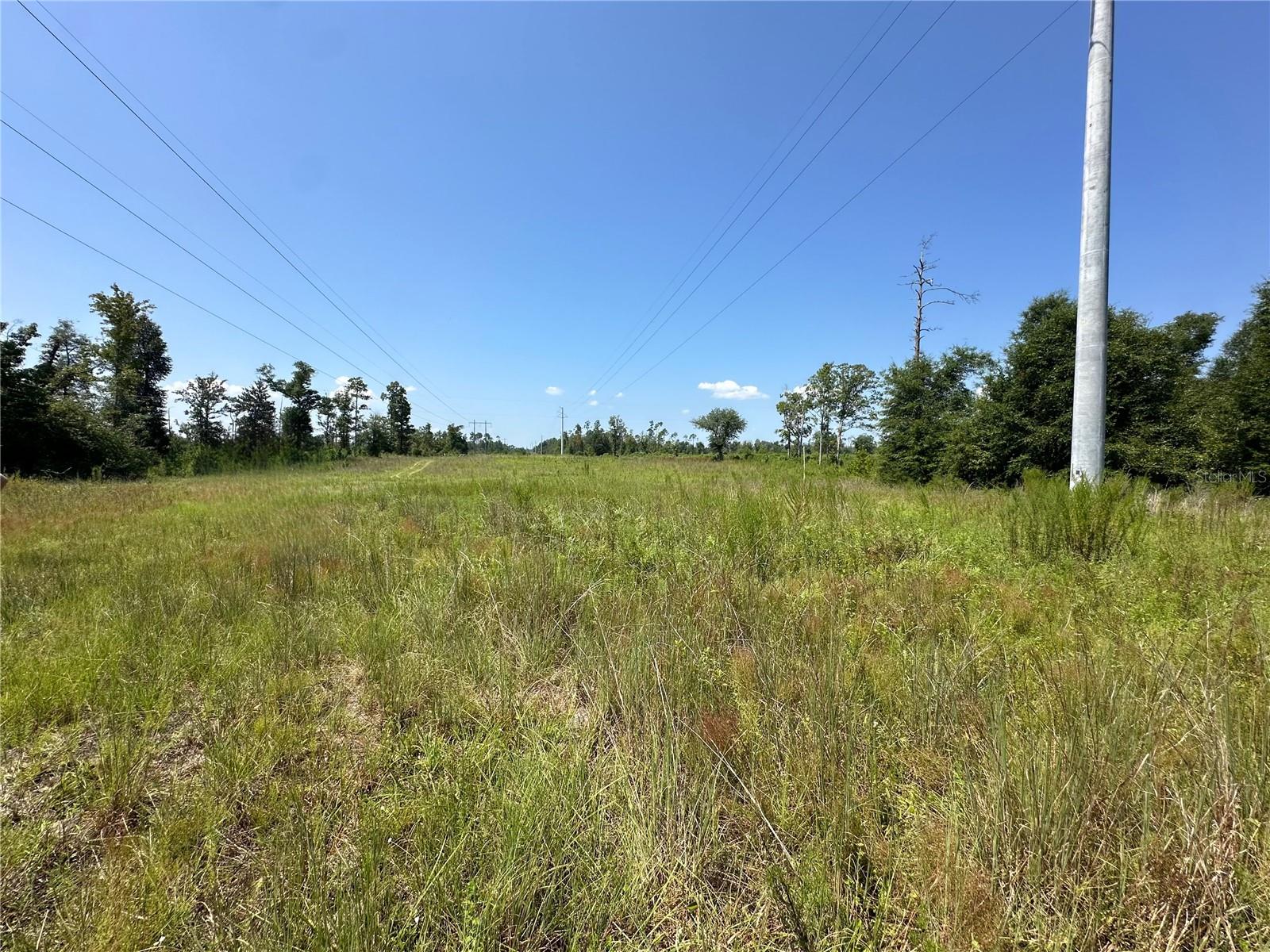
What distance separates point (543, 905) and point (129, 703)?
8.02 ft

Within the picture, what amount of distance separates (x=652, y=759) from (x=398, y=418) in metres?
63.0

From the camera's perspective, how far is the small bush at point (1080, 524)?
3795mm

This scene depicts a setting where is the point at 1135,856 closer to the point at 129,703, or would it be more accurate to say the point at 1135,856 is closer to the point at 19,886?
the point at 19,886

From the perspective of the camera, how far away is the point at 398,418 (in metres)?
55.9

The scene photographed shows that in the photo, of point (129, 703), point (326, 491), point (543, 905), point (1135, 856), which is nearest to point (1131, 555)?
point (1135, 856)

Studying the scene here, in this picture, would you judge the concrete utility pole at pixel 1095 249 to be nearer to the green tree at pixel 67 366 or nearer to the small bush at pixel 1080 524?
the small bush at pixel 1080 524

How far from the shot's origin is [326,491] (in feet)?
35.4

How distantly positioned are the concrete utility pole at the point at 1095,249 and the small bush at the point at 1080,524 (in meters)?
2.22

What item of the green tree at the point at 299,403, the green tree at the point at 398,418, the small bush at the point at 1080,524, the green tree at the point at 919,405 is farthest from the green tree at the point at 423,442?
the small bush at the point at 1080,524

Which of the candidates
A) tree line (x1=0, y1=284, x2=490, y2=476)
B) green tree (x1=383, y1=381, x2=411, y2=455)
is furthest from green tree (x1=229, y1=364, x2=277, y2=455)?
green tree (x1=383, y1=381, x2=411, y2=455)

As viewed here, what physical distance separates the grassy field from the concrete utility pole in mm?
2869

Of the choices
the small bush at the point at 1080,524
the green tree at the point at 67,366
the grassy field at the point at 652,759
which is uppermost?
the green tree at the point at 67,366

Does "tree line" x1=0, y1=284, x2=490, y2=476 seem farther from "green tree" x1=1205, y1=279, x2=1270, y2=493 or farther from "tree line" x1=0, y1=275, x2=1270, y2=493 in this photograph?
"green tree" x1=1205, y1=279, x2=1270, y2=493
